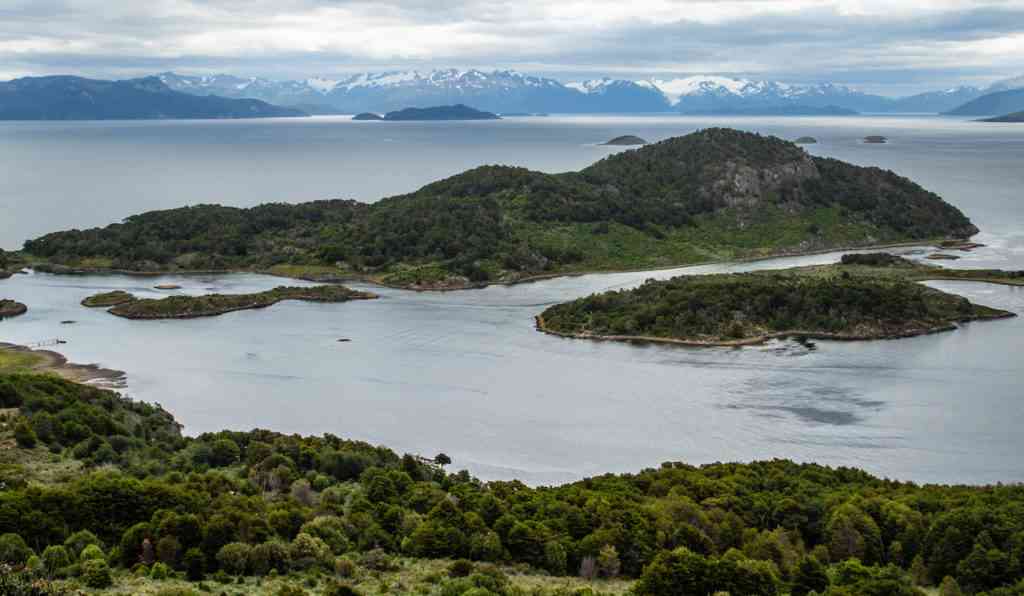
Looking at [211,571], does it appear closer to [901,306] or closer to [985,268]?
[901,306]

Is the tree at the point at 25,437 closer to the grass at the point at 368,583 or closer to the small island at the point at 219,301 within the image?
the grass at the point at 368,583

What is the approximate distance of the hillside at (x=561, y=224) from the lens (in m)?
126

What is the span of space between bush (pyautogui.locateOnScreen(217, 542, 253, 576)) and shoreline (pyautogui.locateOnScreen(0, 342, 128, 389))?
1695 inches

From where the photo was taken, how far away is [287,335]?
90.8 meters

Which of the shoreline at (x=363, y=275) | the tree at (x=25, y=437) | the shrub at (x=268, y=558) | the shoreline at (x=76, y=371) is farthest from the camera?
the shoreline at (x=363, y=275)

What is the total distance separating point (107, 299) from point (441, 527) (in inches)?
3052

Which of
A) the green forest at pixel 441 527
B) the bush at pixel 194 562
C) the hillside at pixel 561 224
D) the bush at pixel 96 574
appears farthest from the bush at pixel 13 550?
the hillside at pixel 561 224

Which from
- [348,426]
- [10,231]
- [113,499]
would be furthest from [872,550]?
[10,231]

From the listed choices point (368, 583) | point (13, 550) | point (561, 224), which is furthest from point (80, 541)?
point (561, 224)

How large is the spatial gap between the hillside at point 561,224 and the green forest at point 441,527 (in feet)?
226

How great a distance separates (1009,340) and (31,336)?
87.7m

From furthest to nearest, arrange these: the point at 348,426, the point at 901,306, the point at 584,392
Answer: the point at 901,306, the point at 584,392, the point at 348,426

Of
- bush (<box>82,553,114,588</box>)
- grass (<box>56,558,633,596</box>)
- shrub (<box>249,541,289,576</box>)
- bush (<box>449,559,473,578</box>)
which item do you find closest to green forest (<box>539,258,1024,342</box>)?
grass (<box>56,558,633,596</box>)

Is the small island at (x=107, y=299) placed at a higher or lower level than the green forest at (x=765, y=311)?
lower
